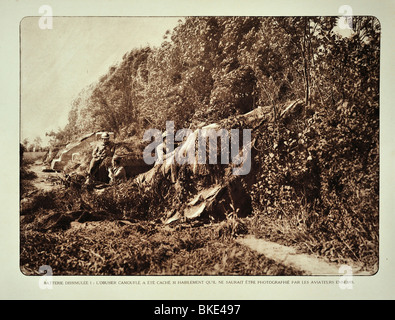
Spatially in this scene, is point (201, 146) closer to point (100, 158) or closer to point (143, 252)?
point (100, 158)

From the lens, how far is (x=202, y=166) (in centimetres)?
337

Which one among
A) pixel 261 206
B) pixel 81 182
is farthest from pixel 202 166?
pixel 81 182

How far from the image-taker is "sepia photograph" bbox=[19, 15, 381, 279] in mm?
3289

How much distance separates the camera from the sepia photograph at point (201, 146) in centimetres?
329

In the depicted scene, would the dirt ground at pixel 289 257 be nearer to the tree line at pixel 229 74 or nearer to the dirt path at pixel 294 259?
the dirt path at pixel 294 259

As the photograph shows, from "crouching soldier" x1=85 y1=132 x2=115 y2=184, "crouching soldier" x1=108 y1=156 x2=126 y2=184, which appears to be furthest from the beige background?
"crouching soldier" x1=108 y1=156 x2=126 y2=184

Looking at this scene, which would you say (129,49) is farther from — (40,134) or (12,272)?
(12,272)

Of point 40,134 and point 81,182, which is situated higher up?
point 40,134

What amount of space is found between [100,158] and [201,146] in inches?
44.4

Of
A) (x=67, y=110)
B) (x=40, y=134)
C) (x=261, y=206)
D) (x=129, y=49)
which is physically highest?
(x=129, y=49)

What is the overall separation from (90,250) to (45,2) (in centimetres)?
270

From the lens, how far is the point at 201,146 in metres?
3.36

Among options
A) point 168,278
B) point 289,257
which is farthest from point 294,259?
point 168,278

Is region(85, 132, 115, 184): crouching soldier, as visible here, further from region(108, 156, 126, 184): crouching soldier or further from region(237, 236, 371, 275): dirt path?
region(237, 236, 371, 275): dirt path
